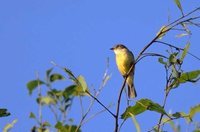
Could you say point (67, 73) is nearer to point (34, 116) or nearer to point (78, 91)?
point (78, 91)

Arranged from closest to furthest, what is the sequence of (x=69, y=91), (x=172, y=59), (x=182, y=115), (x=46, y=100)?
(x=46, y=100) < (x=69, y=91) < (x=182, y=115) < (x=172, y=59)

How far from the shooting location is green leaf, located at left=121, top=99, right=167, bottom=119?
1901 millimetres

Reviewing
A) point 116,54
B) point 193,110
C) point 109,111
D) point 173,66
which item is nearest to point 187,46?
point 173,66

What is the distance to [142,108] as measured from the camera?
6.49 ft

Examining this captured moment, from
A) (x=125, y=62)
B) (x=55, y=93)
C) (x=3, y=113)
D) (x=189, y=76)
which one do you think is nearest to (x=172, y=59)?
(x=189, y=76)

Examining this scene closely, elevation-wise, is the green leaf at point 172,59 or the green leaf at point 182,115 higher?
the green leaf at point 172,59

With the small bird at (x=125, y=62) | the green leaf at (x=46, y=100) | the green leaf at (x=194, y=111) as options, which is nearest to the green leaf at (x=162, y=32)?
Answer: the green leaf at (x=194, y=111)

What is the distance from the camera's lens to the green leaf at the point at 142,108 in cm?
190

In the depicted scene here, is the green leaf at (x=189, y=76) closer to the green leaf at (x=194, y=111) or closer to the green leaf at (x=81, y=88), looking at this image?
the green leaf at (x=194, y=111)

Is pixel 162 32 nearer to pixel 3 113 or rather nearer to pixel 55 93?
pixel 55 93

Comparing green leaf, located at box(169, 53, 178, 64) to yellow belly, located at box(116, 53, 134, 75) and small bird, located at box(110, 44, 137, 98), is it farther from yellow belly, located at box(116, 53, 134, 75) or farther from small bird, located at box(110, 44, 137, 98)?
yellow belly, located at box(116, 53, 134, 75)

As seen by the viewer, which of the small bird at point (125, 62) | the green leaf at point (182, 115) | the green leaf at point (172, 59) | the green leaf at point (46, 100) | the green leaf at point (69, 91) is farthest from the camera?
the small bird at point (125, 62)

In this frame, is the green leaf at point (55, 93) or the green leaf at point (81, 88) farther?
the green leaf at point (81, 88)

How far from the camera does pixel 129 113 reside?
199 cm
